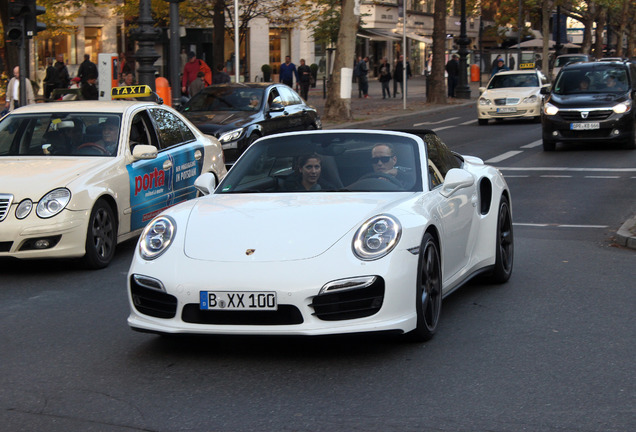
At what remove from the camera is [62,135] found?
9.83 metres

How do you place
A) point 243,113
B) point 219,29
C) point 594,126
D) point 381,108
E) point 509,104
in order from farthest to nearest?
point 381,108, point 219,29, point 509,104, point 594,126, point 243,113

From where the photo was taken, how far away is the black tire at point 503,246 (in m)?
7.98

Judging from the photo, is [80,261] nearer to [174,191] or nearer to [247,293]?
[174,191]

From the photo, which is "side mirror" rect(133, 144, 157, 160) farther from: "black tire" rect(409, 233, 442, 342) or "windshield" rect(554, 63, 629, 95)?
"windshield" rect(554, 63, 629, 95)

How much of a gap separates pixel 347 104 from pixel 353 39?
6.40 ft

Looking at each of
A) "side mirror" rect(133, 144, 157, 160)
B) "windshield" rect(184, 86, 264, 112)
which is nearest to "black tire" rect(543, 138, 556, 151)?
"windshield" rect(184, 86, 264, 112)

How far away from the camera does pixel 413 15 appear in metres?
79.8

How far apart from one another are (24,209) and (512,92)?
24.0m

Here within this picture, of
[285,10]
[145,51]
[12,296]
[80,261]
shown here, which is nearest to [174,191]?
[80,261]

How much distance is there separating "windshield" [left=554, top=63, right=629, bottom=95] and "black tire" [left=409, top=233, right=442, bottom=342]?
16.4 m

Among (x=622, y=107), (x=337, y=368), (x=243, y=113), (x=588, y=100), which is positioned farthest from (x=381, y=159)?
(x=588, y=100)

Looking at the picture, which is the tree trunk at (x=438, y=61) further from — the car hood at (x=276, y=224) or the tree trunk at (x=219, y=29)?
the car hood at (x=276, y=224)

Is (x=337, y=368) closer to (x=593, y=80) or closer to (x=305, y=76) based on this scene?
(x=593, y=80)

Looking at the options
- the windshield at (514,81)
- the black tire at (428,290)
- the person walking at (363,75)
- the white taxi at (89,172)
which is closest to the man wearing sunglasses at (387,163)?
the black tire at (428,290)
